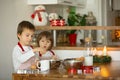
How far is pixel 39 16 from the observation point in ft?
→ 10.5

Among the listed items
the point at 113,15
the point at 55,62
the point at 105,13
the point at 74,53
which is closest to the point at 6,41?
the point at 74,53

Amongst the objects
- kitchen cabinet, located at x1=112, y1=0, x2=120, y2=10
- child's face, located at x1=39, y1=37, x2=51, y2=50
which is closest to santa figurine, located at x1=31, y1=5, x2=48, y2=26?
child's face, located at x1=39, y1=37, x2=51, y2=50

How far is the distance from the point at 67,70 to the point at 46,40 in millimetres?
592

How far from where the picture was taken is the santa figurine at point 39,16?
10.5 ft

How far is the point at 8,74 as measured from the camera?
336 cm

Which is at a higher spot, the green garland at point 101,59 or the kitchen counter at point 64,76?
the kitchen counter at point 64,76

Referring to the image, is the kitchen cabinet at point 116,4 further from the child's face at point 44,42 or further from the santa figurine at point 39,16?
the child's face at point 44,42

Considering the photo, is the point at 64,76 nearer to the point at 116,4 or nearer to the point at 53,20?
the point at 53,20

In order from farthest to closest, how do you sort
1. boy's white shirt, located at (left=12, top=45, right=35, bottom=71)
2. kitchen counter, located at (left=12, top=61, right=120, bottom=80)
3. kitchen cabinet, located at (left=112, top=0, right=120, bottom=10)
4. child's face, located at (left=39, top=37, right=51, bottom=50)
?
1. kitchen cabinet, located at (left=112, top=0, right=120, bottom=10)
2. child's face, located at (left=39, top=37, right=51, bottom=50)
3. boy's white shirt, located at (left=12, top=45, right=35, bottom=71)
4. kitchen counter, located at (left=12, top=61, right=120, bottom=80)

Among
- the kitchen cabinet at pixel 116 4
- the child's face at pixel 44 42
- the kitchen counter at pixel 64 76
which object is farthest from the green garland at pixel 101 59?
the kitchen cabinet at pixel 116 4

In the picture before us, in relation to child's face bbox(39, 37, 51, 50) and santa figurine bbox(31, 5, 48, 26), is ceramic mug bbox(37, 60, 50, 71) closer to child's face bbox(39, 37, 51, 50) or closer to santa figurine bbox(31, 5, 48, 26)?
child's face bbox(39, 37, 51, 50)

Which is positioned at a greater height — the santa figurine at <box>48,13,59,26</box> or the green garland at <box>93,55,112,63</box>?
the santa figurine at <box>48,13,59,26</box>

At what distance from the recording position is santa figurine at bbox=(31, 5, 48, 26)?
321cm

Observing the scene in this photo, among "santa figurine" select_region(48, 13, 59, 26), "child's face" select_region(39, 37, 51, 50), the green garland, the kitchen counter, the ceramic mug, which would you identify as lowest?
the green garland
